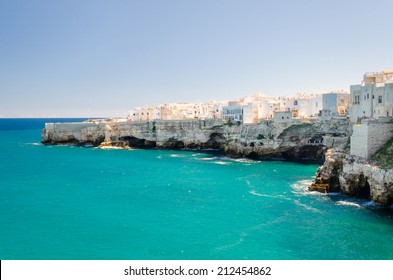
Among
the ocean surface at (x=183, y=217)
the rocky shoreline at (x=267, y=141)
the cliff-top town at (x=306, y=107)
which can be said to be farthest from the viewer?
the cliff-top town at (x=306, y=107)

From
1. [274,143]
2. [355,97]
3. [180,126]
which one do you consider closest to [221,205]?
[355,97]

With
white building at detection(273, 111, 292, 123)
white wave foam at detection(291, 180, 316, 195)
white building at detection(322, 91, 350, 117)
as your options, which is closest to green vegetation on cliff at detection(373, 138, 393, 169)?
white wave foam at detection(291, 180, 316, 195)

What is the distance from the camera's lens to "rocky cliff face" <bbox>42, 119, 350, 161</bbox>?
182 ft

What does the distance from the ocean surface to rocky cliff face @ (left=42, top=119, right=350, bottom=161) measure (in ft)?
31.9

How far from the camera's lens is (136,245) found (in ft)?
72.1

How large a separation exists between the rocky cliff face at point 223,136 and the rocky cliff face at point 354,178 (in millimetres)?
15108

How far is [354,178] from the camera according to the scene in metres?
32.0

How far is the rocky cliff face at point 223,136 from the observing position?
182 feet

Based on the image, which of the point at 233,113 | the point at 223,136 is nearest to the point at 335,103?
the point at 233,113

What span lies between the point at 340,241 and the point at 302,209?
21.7 feet

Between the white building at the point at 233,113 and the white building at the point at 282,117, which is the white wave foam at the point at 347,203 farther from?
the white building at the point at 233,113

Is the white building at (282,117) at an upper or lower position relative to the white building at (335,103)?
lower

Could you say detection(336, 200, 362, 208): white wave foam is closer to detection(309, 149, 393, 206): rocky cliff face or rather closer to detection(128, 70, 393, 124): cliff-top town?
detection(309, 149, 393, 206): rocky cliff face

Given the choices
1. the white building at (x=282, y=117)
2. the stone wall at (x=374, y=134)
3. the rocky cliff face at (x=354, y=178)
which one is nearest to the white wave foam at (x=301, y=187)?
the rocky cliff face at (x=354, y=178)
